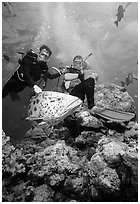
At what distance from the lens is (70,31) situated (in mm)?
21234

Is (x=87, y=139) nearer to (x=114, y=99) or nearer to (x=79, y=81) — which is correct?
(x=79, y=81)

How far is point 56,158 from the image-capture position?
11.2ft

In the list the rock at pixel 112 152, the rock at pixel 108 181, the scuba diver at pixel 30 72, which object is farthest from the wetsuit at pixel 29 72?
the rock at pixel 108 181

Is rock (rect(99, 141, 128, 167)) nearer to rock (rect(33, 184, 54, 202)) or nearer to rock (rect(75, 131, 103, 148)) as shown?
rock (rect(75, 131, 103, 148))

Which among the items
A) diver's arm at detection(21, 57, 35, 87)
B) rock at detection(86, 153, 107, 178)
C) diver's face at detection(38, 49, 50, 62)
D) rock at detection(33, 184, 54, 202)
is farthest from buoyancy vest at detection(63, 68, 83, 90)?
rock at detection(33, 184, 54, 202)

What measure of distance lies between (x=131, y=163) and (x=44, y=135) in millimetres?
2555

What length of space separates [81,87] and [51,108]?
2.15 meters

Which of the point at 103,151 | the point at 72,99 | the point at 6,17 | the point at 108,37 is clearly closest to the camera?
the point at 72,99

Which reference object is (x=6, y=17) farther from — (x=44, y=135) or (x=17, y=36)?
(x=44, y=135)

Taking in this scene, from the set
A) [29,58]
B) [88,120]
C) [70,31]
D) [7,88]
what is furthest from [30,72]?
[70,31]

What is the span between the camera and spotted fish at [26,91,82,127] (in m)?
2.44

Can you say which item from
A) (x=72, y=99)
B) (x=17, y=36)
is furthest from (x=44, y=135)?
(x=17, y=36)

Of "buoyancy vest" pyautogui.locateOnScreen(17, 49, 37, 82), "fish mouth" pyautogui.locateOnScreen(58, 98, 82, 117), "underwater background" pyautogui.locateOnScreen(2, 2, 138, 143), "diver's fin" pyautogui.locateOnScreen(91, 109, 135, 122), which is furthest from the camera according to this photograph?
"underwater background" pyautogui.locateOnScreen(2, 2, 138, 143)

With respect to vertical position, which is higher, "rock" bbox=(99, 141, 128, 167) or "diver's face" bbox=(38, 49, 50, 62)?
"diver's face" bbox=(38, 49, 50, 62)
